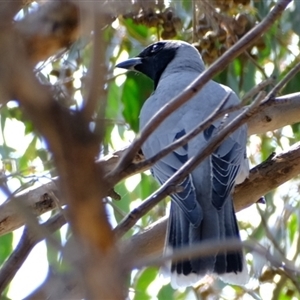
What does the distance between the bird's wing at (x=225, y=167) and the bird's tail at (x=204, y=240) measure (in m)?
0.06

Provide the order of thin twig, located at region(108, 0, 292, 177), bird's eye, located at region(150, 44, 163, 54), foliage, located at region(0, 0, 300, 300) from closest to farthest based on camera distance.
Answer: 1. thin twig, located at region(108, 0, 292, 177)
2. foliage, located at region(0, 0, 300, 300)
3. bird's eye, located at region(150, 44, 163, 54)

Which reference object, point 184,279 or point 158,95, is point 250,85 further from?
point 184,279

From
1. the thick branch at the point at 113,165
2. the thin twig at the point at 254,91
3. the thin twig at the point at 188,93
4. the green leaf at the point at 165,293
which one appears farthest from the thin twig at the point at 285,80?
the green leaf at the point at 165,293

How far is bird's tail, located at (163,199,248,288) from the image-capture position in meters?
2.63

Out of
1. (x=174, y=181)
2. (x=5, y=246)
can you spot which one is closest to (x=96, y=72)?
(x=174, y=181)

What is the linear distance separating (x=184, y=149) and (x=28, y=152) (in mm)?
1152

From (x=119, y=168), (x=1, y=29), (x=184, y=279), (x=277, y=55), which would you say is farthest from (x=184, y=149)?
(x=1, y=29)

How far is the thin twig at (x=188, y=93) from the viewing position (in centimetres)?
106

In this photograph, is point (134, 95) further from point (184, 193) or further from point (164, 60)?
point (184, 193)

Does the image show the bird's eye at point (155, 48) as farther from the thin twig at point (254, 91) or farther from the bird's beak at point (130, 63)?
the thin twig at point (254, 91)

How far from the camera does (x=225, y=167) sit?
2836mm

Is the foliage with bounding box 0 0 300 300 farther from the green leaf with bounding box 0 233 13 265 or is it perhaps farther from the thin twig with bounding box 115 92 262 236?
the thin twig with bounding box 115 92 262 236

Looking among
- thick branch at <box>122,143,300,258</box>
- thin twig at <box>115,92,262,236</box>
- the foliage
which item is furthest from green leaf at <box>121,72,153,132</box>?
thin twig at <box>115,92,262,236</box>

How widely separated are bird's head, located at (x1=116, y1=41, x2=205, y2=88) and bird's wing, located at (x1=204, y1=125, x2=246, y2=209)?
112cm
